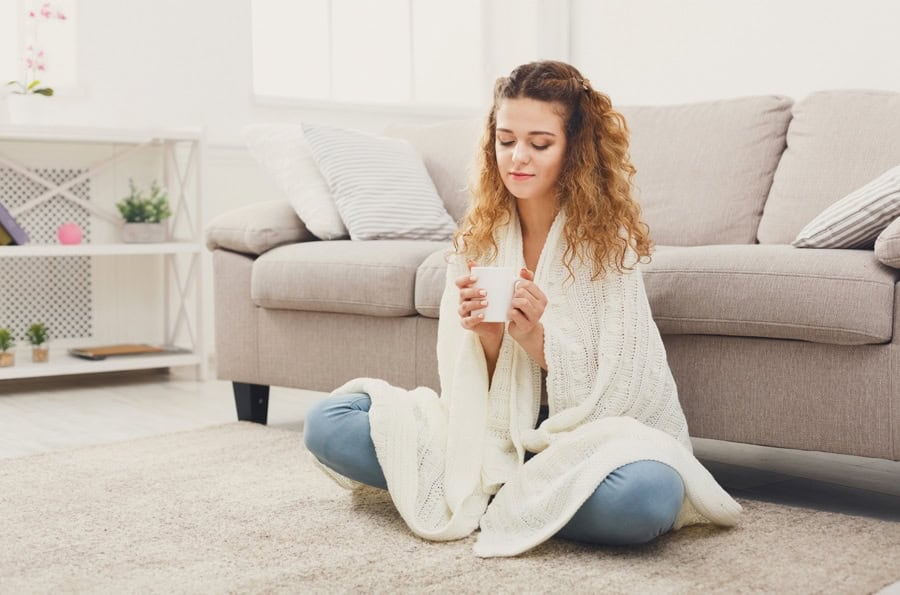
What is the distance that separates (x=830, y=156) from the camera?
2514mm

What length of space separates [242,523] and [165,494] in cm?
29

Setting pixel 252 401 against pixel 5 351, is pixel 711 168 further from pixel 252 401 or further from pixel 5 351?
pixel 5 351

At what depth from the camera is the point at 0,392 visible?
3.48 meters

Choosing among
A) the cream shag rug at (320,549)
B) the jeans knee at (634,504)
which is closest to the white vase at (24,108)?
the cream shag rug at (320,549)

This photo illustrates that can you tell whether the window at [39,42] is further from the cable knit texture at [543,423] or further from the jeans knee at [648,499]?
the jeans knee at [648,499]

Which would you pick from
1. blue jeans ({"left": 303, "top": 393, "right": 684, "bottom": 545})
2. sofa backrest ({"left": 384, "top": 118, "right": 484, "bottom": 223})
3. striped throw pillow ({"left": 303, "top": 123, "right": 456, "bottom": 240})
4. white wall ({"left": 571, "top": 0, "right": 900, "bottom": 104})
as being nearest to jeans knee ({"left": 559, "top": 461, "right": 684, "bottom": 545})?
blue jeans ({"left": 303, "top": 393, "right": 684, "bottom": 545})

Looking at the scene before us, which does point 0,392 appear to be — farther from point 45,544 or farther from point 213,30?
point 45,544

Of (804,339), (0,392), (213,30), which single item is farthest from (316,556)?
(213,30)

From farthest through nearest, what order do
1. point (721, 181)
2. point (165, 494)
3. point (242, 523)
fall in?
point (721, 181) < point (165, 494) < point (242, 523)

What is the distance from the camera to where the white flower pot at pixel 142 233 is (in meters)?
3.67

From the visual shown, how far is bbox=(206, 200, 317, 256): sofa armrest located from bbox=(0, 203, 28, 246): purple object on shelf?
78 centimetres

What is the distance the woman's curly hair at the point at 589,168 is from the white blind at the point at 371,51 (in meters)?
2.53

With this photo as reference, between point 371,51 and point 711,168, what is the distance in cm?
209

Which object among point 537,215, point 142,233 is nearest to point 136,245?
point 142,233
